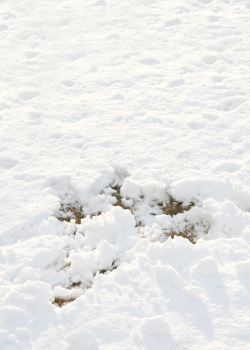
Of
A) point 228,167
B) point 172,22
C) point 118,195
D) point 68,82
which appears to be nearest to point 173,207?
point 118,195

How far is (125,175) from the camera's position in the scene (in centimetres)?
489

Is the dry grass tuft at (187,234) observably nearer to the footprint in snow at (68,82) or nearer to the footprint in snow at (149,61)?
the footprint in snow at (68,82)

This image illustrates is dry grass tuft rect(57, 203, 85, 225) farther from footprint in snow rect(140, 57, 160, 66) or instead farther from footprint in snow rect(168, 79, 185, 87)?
footprint in snow rect(140, 57, 160, 66)

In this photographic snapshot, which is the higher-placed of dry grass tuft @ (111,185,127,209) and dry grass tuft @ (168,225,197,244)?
dry grass tuft @ (111,185,127,209)

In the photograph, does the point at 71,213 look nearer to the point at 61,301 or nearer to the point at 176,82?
the point at 61,301

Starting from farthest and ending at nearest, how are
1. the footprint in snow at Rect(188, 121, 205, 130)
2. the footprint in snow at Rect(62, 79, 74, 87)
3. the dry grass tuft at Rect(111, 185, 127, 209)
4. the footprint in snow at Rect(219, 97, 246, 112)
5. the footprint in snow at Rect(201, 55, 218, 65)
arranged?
1. the footprint in snow at Rect(201, 55, 218, 65)
2. the footprint in snow at Rect(62, 79, 74, 87)
3. the footprint in snow at Rect(219, 97, 246, 112)
4. the footprint in snow at Rect(188, 121, 205, 130)
5. the dry grass tuft at Rect(111, 185, 127, 209)

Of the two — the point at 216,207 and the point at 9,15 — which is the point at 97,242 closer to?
the point at 216,207

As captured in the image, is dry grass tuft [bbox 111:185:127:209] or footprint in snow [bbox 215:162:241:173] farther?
footprint in snow [bbox 215:162:241:173]

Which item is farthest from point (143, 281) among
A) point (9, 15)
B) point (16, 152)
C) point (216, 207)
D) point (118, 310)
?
point (9, 15)

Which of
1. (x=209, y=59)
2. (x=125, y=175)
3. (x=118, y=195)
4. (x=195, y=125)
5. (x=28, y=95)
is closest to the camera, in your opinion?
(x=118, y=195)

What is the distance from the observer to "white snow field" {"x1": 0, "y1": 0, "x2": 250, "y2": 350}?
145 inches

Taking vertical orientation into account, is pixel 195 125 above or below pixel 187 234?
above

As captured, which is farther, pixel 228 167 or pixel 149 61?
pixel 149 61

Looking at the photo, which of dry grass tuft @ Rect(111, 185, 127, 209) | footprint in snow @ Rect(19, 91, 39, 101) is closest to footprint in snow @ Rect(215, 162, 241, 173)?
dry grass tuft @ Rect(111, 185, 127, 209)
